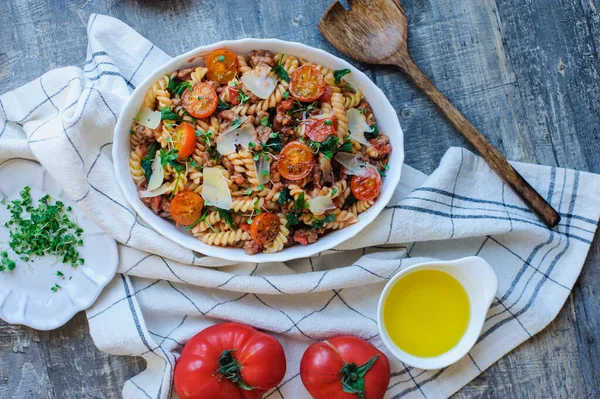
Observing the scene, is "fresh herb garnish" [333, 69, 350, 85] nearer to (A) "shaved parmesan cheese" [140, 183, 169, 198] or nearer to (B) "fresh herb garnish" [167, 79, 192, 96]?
(B) "fresh herb garnish" [167, 79, 192, 96]

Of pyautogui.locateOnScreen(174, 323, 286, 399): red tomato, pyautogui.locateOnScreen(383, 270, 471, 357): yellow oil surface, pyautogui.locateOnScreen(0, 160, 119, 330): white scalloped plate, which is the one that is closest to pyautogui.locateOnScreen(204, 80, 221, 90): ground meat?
pyautogui.locateOnScreen(0, 160, 119, 330): white scalloped plate

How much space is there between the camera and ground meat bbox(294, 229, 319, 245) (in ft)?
9.89

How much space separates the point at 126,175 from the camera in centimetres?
299

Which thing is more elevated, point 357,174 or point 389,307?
point 357,174

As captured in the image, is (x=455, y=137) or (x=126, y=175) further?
(x=455, y=137)

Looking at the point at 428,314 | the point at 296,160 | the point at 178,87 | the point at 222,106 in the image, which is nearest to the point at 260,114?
the point at 222,106

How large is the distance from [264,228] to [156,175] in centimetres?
58

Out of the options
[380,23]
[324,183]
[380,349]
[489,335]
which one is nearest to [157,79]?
[324,183]

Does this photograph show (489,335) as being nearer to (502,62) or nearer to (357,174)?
(357,174)

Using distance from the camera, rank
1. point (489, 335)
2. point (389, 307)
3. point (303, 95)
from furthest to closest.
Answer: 1. point (489, 335)
2. point (389, 307)
3. point (303, 95)

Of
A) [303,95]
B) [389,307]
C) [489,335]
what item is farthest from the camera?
[489,335]

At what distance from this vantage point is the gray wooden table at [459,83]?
3.32 meters

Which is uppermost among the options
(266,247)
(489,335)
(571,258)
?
(266,247)

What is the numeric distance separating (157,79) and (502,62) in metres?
1.86
